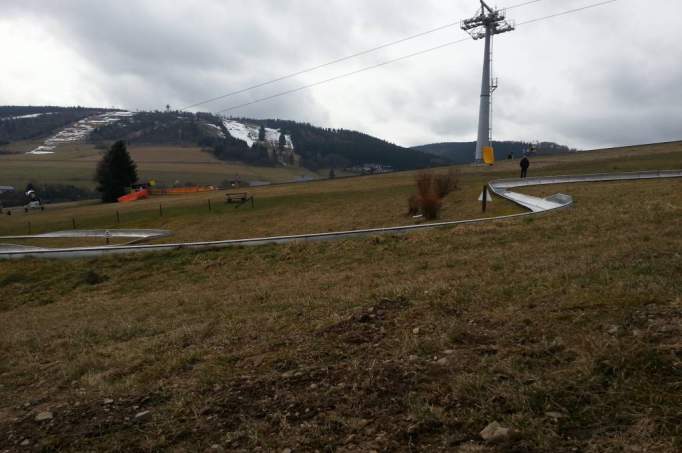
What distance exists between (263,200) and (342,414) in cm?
4298

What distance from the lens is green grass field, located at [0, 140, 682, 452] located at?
3.80 meters

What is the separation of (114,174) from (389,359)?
82907 millimetres

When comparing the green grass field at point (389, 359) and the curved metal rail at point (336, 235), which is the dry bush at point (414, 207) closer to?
the curved metal rail at point (336, 235)

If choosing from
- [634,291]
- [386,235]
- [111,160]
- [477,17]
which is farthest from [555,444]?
[111,160]

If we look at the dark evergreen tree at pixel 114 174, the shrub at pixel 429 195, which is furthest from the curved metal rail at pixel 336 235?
the dark evergreen tree at pixel 114 174

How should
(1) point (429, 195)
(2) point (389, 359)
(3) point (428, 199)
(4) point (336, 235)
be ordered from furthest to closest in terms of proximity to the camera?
1. (1) point (429, 195)
2. (3) point (428, 199)
3. (4) point (336, 235)
4. (2) point (389, 359)

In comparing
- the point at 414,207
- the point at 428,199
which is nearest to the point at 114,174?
the point at 414,207

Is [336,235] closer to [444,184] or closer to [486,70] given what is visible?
[444,184]

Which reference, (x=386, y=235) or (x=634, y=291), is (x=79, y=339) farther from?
(x=386, y=235)

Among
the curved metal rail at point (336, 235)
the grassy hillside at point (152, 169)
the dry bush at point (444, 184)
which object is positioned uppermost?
the grassy hillside at point (152, 169)

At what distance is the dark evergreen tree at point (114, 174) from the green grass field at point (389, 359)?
7179cm

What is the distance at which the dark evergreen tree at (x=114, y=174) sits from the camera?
7850cm

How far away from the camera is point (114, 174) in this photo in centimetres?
7856

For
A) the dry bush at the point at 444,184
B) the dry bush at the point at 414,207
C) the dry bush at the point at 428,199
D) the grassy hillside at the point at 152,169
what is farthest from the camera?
the grassy hillside at the point at 152,169
